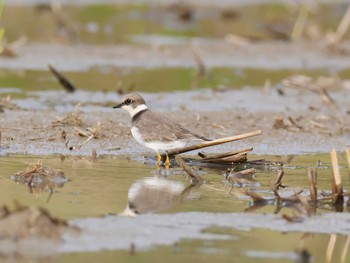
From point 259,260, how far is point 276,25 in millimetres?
16137

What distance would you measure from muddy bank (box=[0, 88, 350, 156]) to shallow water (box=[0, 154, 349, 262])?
0.58 meters

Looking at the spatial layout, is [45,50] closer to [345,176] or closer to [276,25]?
[276,25]

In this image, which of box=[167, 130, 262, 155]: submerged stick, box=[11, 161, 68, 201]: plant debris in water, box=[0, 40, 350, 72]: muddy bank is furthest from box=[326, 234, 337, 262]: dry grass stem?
box=[0, 40, 350, 72]: muddy bank

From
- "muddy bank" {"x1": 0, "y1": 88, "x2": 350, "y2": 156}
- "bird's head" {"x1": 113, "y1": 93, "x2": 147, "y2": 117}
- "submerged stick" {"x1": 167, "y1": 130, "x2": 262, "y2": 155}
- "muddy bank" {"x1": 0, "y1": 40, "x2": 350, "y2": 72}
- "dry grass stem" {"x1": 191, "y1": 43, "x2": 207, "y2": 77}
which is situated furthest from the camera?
"muddy bank" {"x1": 0, "y1": 40, "x2": 350, "y2": 72}

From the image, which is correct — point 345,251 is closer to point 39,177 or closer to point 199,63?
point 39,177

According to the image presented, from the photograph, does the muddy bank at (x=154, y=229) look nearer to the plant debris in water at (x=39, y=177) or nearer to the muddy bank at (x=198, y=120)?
the plant debris in water at (x=39, y=177)

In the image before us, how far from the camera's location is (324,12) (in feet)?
83.3

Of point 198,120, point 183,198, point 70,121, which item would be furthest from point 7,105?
point 183,198

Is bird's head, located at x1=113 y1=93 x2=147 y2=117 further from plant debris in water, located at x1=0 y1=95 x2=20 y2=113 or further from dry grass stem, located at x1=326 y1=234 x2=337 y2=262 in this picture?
dry grass stem, located at x1=326 y1=234 x2=337 y2=262

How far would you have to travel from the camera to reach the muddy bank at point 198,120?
11.3 meters

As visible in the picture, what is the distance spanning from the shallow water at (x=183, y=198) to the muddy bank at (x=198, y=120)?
58 centimetres

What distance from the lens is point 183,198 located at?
8758 mm

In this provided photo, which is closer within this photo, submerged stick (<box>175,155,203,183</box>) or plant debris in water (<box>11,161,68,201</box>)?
plant debris in water (<box>11,161,68,201</box>)

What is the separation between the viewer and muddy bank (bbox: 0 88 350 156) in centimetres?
1126
